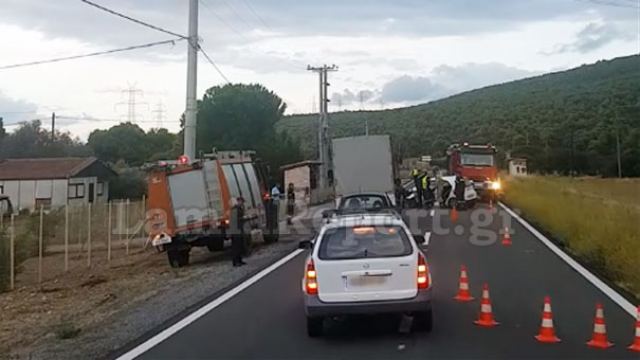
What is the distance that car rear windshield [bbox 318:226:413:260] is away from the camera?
9.91 metres

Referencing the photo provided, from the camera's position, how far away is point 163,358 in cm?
882

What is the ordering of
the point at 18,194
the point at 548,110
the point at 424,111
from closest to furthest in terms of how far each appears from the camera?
the point at 18,194
the point at 548,110
the point at 424,111

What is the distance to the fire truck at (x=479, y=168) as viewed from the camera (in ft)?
144

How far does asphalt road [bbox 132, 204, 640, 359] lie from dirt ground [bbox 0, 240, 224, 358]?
2377mm

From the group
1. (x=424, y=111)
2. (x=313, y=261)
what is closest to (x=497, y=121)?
(x=424, y=111)

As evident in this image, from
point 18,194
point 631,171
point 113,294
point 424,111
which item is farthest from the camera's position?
point 424,111

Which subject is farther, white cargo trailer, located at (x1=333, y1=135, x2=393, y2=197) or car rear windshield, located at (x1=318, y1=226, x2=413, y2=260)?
white cargo trailer, located at (x1=333, y1=135, x2=393, y2=197)

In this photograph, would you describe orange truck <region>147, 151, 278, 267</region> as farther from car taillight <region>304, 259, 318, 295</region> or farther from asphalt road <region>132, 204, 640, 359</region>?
car taillight <region>304, 259, 318, 295</region>

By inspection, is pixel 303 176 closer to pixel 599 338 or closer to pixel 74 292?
pixel 74 292

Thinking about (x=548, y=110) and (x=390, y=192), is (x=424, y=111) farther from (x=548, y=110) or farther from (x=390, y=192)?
(x=390, y=192)

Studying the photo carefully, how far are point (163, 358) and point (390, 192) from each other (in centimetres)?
2504

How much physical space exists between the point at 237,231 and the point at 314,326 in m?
10.3

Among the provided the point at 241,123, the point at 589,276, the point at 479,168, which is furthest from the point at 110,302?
the point at 241,123

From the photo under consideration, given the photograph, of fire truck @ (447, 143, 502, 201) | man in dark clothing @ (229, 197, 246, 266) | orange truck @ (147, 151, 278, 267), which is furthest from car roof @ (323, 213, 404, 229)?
fire truck @ (447, 143, 502, 201)
